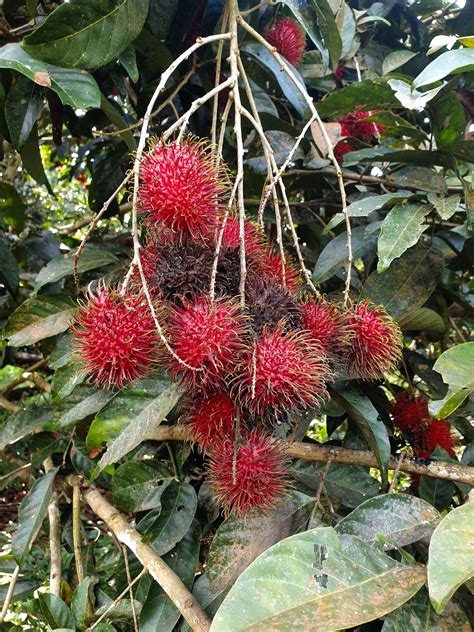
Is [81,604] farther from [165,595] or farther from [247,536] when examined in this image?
[247,536]

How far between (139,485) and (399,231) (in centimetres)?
56

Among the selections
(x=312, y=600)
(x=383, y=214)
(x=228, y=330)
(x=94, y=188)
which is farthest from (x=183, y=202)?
(x=94, y=188)

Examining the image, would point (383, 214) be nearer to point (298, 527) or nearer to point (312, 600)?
point (298, 527)

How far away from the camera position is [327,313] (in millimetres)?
738

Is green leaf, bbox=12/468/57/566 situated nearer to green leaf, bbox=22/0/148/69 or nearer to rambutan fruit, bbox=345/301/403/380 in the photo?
rambutan fruit, bbox=345/301/403/380

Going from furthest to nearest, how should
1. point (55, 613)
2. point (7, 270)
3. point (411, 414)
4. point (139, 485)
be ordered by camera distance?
point (7, 270), point (411, 414), point (139, 485), point (55, 613)

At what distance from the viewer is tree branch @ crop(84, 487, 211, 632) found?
697mm

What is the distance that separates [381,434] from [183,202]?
1.32ft

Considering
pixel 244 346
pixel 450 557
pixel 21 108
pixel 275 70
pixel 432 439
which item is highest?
pixel 21 108

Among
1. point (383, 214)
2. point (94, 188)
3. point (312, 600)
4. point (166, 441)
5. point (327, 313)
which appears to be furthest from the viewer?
point (94, 188)

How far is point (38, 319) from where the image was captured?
96 cm

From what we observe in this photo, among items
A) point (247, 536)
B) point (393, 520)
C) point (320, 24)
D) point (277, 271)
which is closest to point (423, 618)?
point (393, 520)

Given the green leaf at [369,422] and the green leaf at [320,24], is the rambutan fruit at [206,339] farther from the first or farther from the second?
the green leaf at [320,24]

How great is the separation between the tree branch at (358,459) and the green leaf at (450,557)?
0.25 metres
